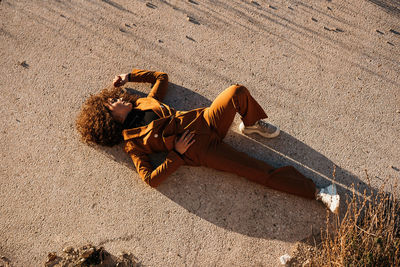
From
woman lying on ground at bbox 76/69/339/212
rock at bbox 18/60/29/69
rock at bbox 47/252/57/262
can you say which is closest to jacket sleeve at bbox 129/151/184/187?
woman lying on ground at bbox 76/69/339/212

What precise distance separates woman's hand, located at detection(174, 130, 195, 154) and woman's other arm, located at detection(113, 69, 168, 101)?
557 millimetres

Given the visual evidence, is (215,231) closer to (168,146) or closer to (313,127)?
(168,146)

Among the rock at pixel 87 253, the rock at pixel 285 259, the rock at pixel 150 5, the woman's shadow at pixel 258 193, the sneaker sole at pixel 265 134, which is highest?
the rock at pixel 150 5

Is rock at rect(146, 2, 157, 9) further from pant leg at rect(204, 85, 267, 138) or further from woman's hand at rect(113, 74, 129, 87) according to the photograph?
pant leg at rect(204, 85, 267, 138)

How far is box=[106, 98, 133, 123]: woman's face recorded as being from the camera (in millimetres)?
3055

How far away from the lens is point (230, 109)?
2.99m

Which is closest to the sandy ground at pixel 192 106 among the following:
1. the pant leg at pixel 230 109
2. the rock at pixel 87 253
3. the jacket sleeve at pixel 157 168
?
the rock at pixel 87 253

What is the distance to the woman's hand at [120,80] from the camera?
340cm

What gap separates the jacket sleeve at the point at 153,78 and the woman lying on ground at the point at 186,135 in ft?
0.71

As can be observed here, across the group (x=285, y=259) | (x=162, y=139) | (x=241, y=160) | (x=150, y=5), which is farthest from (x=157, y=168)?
(x=150, y=5)

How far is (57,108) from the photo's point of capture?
3.49 metres

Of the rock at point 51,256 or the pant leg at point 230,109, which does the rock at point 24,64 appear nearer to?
the rock at point 51,256

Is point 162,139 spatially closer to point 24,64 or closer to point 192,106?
point 192,106

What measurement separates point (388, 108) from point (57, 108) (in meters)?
3.50
